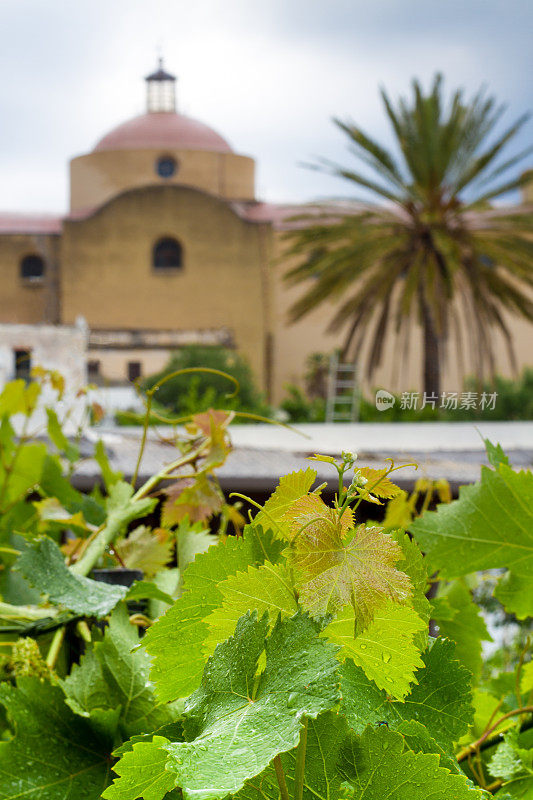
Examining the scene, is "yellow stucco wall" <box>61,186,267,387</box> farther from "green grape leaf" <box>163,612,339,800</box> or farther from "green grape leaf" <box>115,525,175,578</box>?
"green grape leaf" <box>163,612,339,800</box>

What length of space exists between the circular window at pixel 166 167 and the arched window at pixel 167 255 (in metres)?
1.83

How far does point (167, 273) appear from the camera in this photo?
546 inches

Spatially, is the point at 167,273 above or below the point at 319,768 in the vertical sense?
above

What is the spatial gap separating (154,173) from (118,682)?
15.5 m

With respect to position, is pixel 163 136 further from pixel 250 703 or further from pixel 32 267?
pixel 250 703

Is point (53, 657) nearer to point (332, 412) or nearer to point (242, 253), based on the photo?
point (332, 412)

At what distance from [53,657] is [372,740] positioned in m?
0.16

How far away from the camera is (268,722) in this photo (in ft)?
0.51

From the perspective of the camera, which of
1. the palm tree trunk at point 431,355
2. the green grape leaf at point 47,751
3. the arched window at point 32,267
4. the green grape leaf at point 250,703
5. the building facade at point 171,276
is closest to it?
the green grape leaf at point 250,703

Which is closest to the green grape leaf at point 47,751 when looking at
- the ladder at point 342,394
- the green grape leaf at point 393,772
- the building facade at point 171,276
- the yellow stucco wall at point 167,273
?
the green grape leaf at point 393,772

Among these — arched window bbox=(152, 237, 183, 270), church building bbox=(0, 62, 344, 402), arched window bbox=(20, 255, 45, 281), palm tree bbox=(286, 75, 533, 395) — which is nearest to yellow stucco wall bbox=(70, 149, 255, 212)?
church building bbox=(0, 62, 344, 402)

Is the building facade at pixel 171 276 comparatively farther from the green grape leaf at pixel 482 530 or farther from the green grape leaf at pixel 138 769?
the green grape leaf at pixel 138 769

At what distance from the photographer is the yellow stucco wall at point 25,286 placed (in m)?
13.9

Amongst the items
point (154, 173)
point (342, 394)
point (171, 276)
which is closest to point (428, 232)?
point (342, 394)
